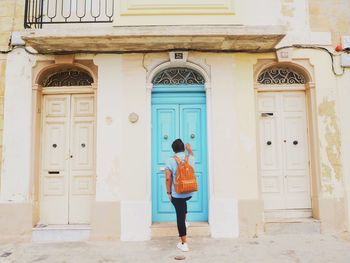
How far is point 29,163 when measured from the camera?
6.22 metres

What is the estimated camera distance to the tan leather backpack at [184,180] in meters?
5.07

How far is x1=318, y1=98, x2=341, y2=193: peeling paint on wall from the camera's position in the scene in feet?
20.4

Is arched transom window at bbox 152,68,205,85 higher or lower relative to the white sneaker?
higher

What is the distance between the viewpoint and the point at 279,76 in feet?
22.1

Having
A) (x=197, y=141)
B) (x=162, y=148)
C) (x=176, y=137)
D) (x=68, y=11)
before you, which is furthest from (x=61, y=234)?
(x=68, y=11)

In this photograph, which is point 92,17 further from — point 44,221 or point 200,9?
point 44,221

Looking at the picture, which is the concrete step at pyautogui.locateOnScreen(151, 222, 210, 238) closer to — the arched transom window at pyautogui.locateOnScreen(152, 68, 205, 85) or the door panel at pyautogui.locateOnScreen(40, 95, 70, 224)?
the door panel at pyautogui.locateOnScreen(40, 95, 70, 224)

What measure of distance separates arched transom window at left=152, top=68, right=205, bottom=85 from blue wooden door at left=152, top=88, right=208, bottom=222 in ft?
0.84

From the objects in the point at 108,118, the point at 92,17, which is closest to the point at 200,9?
the point at 92,17

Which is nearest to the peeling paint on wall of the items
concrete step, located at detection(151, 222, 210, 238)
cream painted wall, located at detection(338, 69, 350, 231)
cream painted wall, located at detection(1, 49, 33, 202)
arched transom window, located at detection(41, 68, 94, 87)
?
cream painted wall, located at detection(338, 69, 350, 231)

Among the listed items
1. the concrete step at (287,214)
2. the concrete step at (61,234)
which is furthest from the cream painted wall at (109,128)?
the concrete step at (287,214)

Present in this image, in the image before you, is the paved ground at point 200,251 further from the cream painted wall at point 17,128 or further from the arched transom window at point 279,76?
the arched transom window at point 279,76

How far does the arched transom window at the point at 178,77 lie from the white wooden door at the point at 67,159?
1442 millimetres

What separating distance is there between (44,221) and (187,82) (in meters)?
3.91
